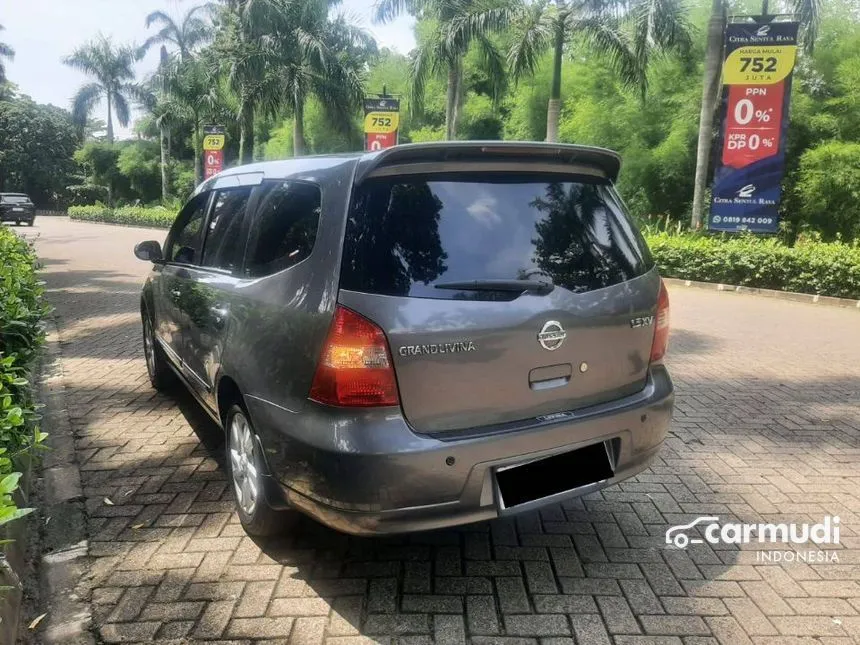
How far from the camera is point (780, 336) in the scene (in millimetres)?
8969

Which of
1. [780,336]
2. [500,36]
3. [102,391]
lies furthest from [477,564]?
[500,36]

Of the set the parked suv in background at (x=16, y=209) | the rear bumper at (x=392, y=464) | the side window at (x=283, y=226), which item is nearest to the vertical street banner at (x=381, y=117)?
the side window at (x=283, y=226)

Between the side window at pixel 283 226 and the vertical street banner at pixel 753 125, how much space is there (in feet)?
42.4

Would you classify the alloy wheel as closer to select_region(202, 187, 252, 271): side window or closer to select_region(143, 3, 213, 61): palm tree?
select_region(202, 187, 252, 271): side window

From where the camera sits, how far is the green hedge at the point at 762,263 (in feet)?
39.8

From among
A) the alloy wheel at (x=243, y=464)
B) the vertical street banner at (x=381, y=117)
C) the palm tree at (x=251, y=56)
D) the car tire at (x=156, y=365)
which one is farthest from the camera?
the palm tree at (x=251, y=56)

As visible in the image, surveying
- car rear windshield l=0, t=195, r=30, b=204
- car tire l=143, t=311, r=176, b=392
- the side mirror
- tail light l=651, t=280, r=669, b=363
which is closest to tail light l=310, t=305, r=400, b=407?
tail light l=651, t=280, r=669, b=363

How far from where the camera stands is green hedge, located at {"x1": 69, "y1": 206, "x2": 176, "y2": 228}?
3634cm

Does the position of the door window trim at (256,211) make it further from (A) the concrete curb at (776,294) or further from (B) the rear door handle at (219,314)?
(A) the concrete curb at (776,294)

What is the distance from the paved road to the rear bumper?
0.41 metres

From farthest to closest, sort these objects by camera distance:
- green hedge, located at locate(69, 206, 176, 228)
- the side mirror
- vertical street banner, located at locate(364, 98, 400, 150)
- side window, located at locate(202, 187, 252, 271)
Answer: green hedge, located at locate(69, 206, 176, 228), vertical street banner, located at locate(364, 98, 400, 150), the side mirror, side window, located at locate(202, 187, 252, 271)

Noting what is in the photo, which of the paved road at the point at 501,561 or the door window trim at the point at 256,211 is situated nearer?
the paved road at the point at 501,561

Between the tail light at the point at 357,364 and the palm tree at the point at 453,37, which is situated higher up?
the palm tree at the point at 453,37

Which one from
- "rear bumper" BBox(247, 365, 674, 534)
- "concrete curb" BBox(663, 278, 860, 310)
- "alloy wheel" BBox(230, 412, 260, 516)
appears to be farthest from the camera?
"concrete curb" BBox(663, 278, 860, 310)
